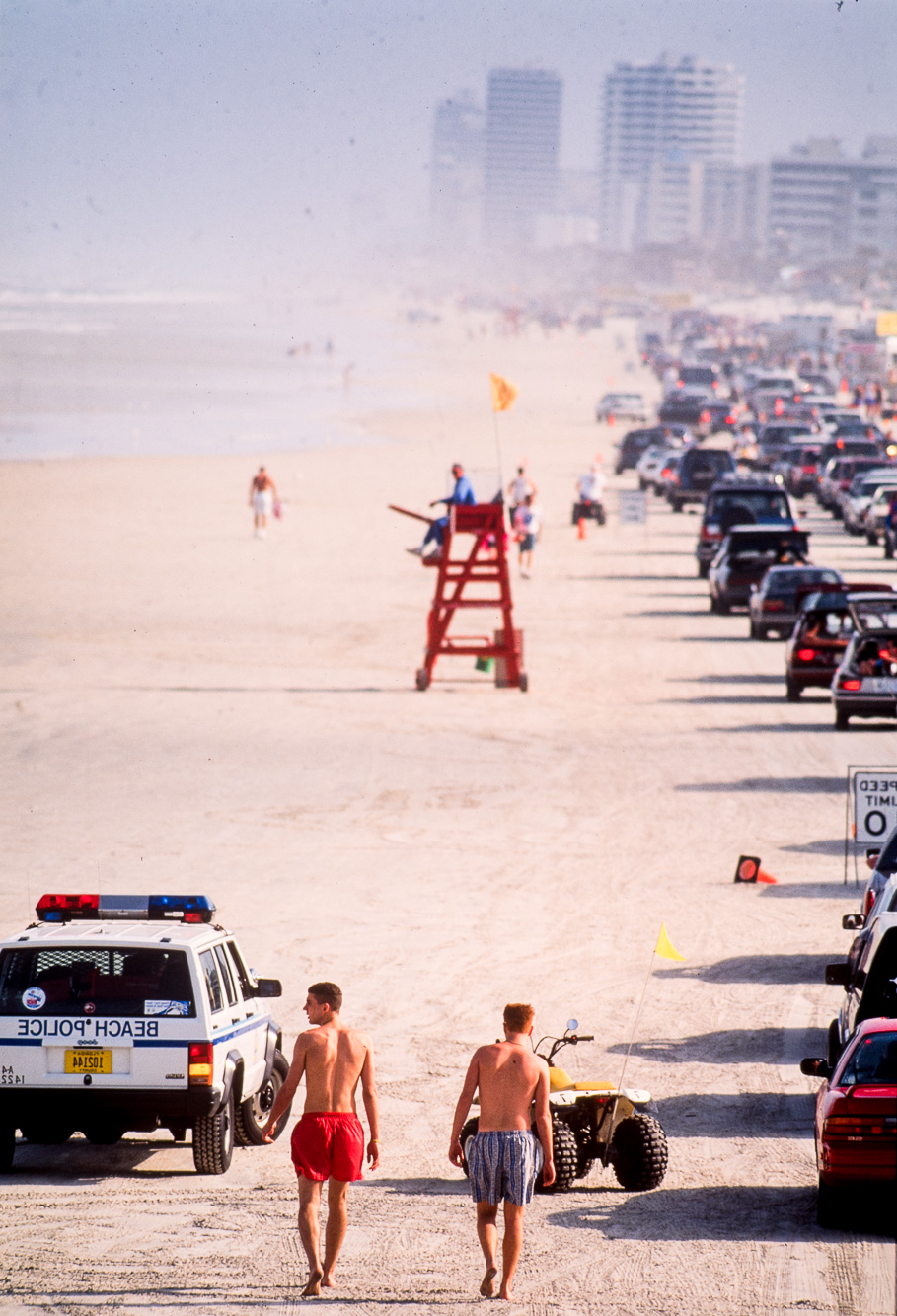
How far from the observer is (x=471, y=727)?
25.3 metres

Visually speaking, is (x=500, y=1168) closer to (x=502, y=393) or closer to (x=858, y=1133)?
(x=858, y=1133)

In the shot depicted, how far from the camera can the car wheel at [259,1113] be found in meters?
10.8

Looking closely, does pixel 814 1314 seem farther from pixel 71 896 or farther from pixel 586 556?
pixel 586 556

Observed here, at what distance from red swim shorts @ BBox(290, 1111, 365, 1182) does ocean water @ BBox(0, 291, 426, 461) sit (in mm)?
56291

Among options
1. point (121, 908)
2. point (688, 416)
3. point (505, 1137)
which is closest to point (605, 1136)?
point (505, 1137)

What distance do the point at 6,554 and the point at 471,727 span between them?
18980mm

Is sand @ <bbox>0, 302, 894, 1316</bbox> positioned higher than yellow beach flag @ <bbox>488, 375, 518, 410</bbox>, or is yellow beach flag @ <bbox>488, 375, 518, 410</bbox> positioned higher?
yellow beach flag @ <bbox>488, 375, 518, 410</bbox>

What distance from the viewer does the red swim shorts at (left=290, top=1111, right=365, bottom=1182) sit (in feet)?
27.7

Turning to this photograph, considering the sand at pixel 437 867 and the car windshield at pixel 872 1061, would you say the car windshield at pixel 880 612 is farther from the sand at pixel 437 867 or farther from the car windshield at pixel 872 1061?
the car windshield at pixel 872 1061

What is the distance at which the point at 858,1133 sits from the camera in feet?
29.1

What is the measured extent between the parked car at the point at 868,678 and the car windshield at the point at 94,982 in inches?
Answer: 626

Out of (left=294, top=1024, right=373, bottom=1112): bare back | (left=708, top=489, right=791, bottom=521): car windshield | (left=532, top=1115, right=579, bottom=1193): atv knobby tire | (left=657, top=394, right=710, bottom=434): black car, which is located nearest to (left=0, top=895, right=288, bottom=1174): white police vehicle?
(left=294, top=1024, right=373, bottom=1112): bare back

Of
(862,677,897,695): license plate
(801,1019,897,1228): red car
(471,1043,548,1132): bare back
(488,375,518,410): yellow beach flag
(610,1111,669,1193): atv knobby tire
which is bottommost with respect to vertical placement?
(862,677,897,695): license plate

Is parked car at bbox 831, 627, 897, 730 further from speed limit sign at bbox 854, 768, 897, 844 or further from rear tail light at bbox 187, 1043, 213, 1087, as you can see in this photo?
rear tail light at bbox 187, 1043, 213, 1087
